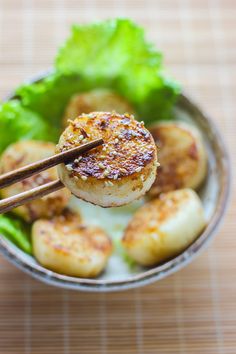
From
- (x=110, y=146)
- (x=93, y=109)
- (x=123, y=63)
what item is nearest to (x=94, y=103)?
(x=93, y=109)

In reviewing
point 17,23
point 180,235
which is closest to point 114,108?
point 180,235

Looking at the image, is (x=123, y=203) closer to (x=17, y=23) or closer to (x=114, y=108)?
(x=114, y=108)

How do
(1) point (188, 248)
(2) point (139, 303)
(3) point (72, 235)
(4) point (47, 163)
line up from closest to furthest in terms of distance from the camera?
1. (4) point (47, 163)
2. (1) point (188, 248)
3. (3) point (72, 235)
4. (2) point (139, 303)

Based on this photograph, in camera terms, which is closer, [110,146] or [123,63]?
[110,146]

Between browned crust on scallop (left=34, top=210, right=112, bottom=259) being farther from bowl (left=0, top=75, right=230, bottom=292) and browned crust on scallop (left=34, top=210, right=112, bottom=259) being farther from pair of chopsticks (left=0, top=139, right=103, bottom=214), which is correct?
pair of chopsticks (left=0, top=139, right=103, bottom=214)

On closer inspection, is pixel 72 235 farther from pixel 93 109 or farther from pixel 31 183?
pixel 93 109

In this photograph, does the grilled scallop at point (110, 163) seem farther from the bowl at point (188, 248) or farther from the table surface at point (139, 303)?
the table surface at point (139, 303)
